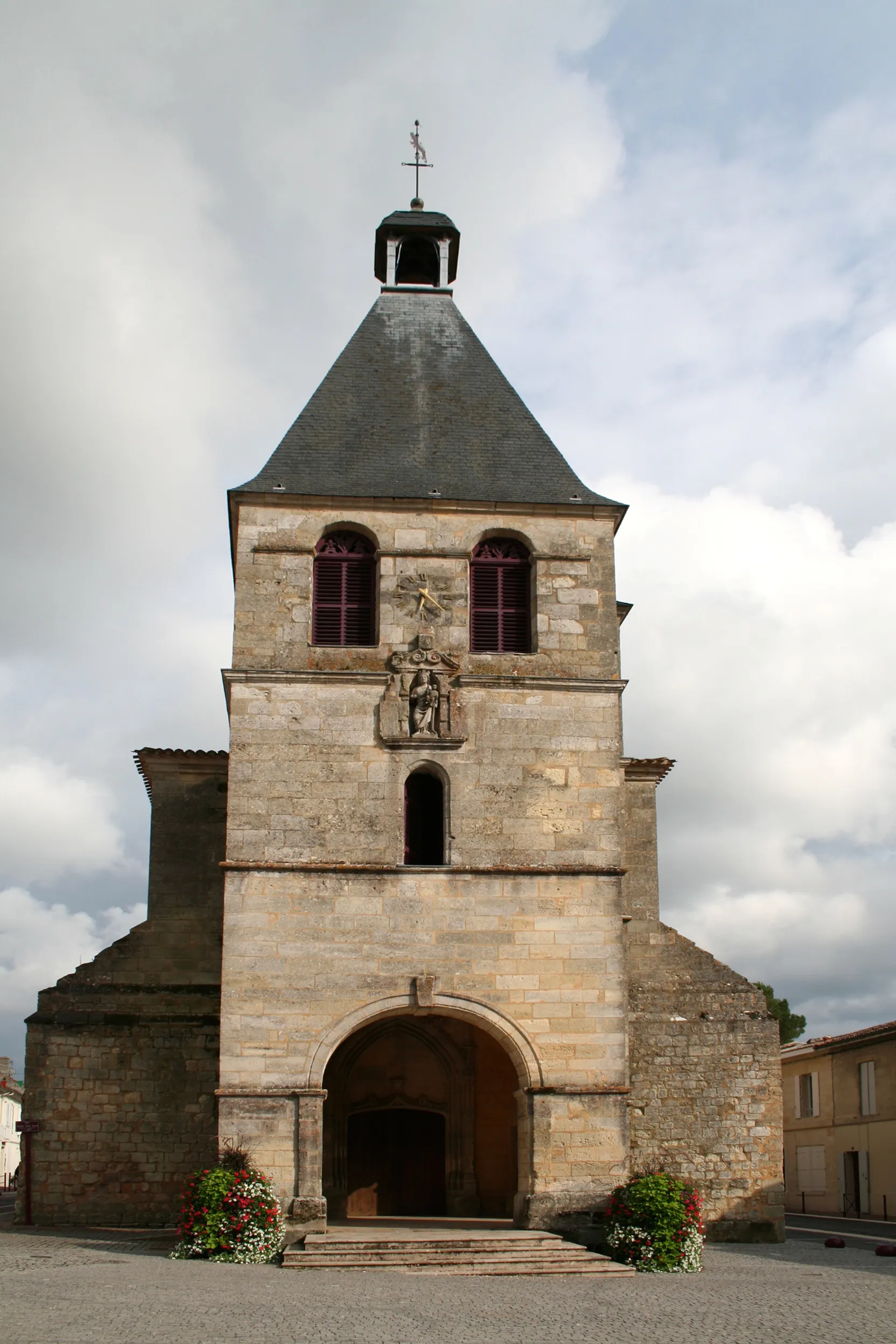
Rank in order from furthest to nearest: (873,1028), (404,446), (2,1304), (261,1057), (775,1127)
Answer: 1. (873,1028)
2. (404,446)
3. (775,1127)
4. (261,1057)
5. (2,1304)

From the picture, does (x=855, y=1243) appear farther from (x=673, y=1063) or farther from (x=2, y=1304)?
(x=2, y=1304)

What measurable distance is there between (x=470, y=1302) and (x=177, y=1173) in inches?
296

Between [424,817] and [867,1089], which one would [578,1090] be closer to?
[424,817]

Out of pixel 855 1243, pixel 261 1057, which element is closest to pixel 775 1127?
pixel 855 1243

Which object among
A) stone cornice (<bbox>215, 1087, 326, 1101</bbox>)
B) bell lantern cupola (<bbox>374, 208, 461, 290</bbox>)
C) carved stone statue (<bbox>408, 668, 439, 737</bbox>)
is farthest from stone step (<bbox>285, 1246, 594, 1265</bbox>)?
bell lantern cupola (<bbox>374, 208, 461, 290</bbox>)

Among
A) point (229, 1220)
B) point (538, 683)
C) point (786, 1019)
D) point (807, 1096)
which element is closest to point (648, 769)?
point (538, 683)

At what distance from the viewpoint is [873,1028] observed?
2780cm

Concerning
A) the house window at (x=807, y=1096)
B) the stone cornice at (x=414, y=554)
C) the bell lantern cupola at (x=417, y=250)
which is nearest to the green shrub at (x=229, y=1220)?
the stone cornice at (x=414, y=554)

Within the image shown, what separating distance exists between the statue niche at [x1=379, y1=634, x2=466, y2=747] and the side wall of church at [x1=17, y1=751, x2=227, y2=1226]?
4.46 meters

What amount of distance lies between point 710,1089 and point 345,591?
8436mm

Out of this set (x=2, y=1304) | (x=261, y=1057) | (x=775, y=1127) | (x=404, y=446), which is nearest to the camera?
(x=2, y=1304)

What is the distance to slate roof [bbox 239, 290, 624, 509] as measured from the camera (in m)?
17.9

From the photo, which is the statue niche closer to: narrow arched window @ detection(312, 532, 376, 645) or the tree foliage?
narrow arched window @ detection(312, 532, 376, 645)

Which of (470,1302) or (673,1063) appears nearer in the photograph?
(470,1302)
